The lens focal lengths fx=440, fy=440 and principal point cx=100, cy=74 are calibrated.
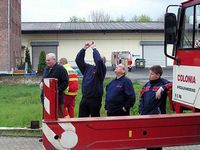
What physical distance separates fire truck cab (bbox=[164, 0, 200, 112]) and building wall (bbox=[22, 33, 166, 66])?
5013cm

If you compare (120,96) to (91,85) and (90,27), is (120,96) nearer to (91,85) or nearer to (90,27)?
(91,85)

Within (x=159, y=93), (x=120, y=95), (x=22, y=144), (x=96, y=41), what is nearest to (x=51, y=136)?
(x=159, y=93)

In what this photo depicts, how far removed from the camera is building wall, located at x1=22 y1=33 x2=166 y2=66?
56781mm

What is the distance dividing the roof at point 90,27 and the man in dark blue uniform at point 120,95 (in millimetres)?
48850

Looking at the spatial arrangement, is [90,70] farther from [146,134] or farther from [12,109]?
[12,109]

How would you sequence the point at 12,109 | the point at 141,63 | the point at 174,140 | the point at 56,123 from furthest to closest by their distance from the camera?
the point at 141,63 < the point at 12,109 < the point at 174,140 < the point at 56,123

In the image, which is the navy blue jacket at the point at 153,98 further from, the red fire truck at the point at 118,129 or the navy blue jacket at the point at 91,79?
the navy blue jacket at the point at 91,79

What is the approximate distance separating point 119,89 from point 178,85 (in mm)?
1363

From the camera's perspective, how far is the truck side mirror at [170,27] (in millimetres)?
6188

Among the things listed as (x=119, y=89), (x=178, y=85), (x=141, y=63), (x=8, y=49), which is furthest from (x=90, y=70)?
(x=141, y=63)

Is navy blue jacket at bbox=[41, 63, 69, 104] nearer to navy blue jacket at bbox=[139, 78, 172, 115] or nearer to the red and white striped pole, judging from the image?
navy blue jacket at bbox=[139, 78, 172, 115]

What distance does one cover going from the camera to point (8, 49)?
39562mm

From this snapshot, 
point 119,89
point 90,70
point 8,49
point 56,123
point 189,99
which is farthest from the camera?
point 8,49

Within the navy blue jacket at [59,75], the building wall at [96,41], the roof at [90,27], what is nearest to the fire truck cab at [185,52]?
the navy blue jacket at [59,75]
